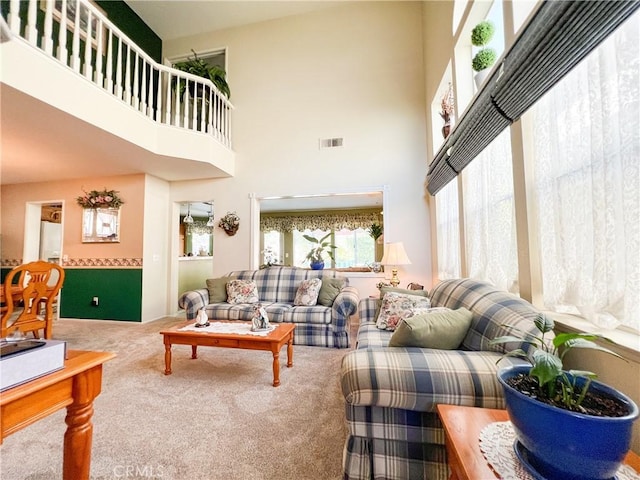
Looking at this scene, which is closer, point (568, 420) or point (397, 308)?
point (568, 420)

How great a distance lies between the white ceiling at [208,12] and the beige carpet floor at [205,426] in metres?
5.47

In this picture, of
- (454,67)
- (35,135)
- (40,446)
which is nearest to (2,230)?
(35,135)

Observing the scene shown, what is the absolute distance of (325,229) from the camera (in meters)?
8.30

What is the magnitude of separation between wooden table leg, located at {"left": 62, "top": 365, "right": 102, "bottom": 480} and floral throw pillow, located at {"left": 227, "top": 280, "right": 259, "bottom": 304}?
260 centimetres

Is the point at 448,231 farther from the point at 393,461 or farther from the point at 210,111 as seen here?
the point at 210,111

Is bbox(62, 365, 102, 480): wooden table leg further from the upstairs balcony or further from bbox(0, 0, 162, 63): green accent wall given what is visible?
bbox(0, 0, 162, 63): green accent wall

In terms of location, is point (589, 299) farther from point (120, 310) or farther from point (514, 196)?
point (120, 310)

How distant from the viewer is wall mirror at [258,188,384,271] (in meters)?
7.97

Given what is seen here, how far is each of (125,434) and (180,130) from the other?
355 centimetres

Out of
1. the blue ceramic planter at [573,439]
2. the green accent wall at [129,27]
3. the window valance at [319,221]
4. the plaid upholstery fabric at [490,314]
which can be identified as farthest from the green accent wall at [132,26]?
the blue ceramic planter at [573,439]

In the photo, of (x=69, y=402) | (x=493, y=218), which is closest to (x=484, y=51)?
(x=493, y=218)

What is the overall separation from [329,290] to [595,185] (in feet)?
9.14

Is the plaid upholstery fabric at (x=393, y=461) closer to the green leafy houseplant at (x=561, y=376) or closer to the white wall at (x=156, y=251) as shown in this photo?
the green leafy houseplant at (x=561, y=376)

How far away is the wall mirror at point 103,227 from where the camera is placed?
448cm
